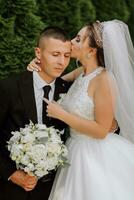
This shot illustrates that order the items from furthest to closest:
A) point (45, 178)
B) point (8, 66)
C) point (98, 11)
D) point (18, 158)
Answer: point (98, 11), point (8, 66), point (45, 178), point (18, 158)

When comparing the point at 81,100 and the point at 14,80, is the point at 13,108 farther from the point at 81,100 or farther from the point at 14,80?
the point at 81,100

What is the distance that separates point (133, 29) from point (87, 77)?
239 inches

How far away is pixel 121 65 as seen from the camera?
4.52 m

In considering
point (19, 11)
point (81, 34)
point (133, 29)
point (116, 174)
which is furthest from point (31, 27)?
point (133, 29)

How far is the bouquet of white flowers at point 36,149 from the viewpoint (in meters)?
3.96

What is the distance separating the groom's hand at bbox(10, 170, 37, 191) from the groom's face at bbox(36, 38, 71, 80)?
2.54 feet

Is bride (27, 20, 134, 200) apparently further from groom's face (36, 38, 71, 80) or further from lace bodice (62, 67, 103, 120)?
groom's face (36, 38, 71, 80)

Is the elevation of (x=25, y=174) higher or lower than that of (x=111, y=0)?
lower

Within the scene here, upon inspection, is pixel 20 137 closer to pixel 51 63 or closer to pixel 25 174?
pixel 25 174

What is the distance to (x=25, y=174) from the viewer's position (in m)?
4.11

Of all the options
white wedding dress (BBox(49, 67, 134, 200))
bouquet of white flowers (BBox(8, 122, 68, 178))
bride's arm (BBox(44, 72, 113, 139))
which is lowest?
white wedding dress (BBox(49, 67, 134, 200))

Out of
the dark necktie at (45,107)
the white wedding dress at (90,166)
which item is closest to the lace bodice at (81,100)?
the white wedding dress at (90,166)

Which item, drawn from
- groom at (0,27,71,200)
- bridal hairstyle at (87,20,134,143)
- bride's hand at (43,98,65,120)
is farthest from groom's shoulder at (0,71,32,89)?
bridal hairstyle at (87,20,134,143)

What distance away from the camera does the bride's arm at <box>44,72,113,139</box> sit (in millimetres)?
4148
